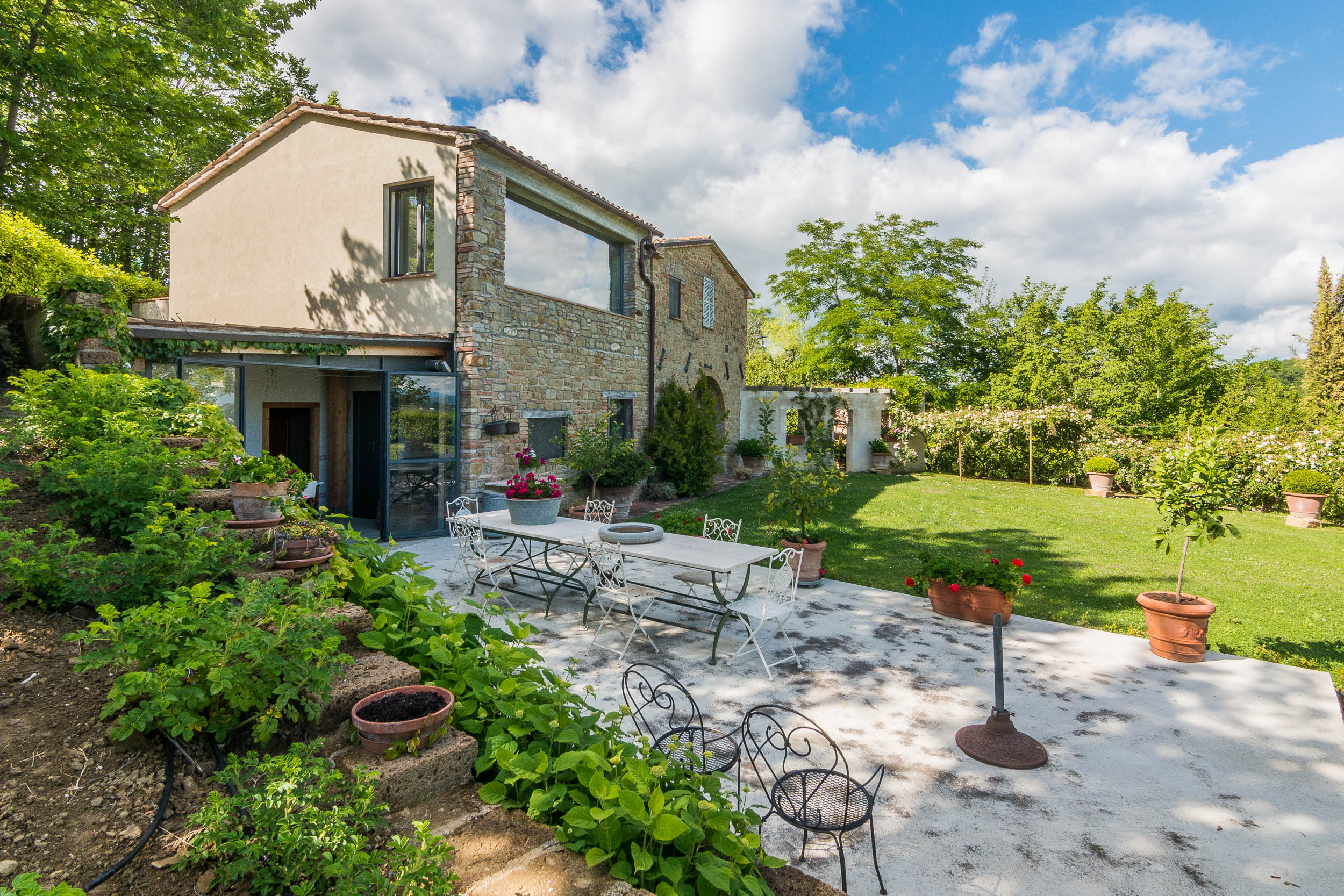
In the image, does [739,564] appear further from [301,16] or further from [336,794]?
[301,16]

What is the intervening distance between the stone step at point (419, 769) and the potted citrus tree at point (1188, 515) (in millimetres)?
5276

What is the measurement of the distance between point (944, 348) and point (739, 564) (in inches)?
973

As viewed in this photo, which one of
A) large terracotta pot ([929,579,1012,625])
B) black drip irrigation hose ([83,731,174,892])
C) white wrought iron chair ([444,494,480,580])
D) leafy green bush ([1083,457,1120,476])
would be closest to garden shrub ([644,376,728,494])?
white wrought iron chair ([444,494,480,580])

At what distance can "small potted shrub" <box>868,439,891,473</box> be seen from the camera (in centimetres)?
1986

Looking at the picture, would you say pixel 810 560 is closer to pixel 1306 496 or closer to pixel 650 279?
pixel 650 279

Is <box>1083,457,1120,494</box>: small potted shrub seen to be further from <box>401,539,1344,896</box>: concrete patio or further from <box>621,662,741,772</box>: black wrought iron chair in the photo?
<box>621,662,741,772</box>: black wrought iron chair

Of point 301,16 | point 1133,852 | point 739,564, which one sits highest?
point 301,16

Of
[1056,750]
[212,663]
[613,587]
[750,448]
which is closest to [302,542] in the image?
[212,663]

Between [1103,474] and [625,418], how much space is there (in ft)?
38.4

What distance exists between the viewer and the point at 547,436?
1072 cm

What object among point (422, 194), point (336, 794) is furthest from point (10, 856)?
point (422, 194)

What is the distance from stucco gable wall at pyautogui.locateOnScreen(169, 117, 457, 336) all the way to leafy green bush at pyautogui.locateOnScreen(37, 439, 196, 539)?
6.27 metres

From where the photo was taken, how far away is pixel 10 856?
4.77ft

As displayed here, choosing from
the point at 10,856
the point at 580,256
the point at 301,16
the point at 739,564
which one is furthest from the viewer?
the point at 301,16
